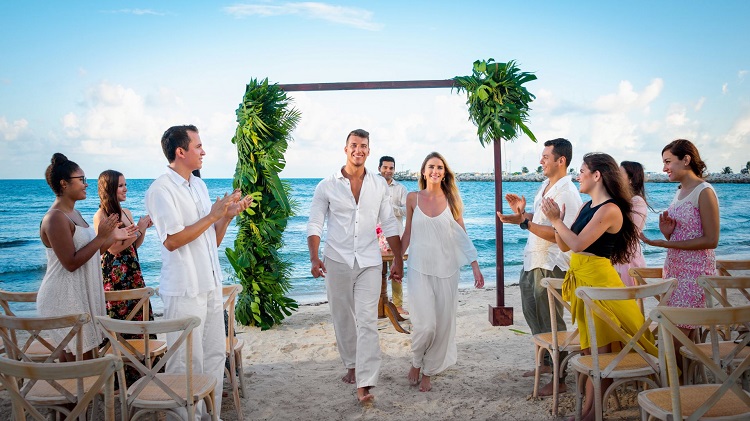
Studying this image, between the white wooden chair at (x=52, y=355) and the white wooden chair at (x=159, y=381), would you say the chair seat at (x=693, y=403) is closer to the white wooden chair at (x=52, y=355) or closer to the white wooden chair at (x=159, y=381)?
the white wooden chair at (x=159, y=381)

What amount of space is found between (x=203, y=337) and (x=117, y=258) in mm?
1660

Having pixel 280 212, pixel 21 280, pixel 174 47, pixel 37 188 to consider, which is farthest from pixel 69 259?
pixel 37 188

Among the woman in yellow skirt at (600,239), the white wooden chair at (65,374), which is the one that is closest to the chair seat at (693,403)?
the woman in yellow skirt at (600,239)

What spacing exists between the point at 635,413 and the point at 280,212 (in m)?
4.45

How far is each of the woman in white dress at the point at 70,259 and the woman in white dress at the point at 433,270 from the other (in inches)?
94.0

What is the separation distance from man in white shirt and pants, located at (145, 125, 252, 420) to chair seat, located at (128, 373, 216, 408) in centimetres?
12

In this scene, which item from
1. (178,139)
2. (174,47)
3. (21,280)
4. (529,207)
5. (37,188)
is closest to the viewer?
(178,139)

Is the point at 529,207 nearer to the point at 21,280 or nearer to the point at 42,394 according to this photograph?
the point at 21,280

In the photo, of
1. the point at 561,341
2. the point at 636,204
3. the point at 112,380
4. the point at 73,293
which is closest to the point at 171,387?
the point at 112,380

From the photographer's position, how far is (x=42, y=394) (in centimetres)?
333

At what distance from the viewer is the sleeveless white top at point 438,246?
495cm

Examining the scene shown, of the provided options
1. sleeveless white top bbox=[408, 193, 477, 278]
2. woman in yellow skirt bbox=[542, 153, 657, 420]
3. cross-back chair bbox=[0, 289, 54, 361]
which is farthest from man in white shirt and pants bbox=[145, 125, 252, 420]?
woman in yellow skirt bbox=[542, 153, 657, 420]

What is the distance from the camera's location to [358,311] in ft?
15.4

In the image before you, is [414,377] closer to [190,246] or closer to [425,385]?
[425,385]
